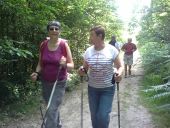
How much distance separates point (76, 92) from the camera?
38.8 ft

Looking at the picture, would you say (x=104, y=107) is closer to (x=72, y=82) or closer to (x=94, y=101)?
(x=94, y=101)

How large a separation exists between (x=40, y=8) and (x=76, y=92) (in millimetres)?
3617

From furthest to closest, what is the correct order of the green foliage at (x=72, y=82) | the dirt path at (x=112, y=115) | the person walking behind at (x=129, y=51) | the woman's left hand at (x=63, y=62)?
1. the person walking behind at (x=129, y=51)
2. the green foliage at (x=72, y=82)
3. the dirt path at (x=112, y=115)
4. the woman's left hand at (x=63, y=62)

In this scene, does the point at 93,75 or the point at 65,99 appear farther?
the point at 65,99

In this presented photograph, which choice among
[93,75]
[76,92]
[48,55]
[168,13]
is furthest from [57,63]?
[168,13]

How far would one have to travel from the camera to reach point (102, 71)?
217 inches

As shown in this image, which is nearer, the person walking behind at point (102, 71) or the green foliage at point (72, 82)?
the person walking behind at point (102, 71)

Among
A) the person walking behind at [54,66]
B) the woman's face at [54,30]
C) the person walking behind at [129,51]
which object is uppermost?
the woman's face at [54,30]

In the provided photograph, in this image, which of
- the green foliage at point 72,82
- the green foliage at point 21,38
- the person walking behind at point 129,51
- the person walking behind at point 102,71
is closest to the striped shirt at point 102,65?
the person walking behind at point 102,71

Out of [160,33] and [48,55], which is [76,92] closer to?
[160,33]

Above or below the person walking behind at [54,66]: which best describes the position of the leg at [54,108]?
below

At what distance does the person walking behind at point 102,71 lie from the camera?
5.49 m

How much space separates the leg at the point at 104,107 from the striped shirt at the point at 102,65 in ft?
0.38

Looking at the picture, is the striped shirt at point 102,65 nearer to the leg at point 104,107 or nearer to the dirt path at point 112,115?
the leg at point 104,107
